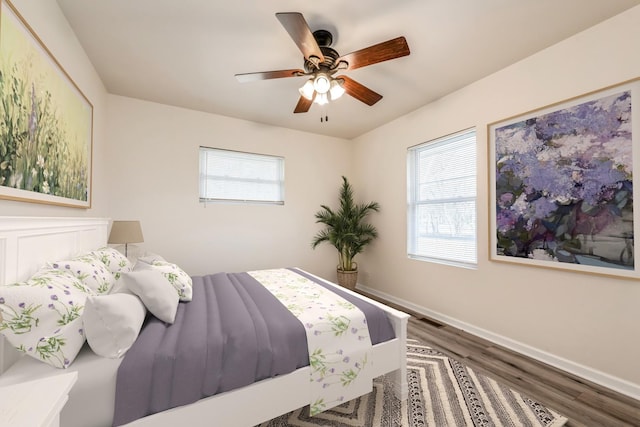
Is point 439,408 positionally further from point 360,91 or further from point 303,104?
point 303,104

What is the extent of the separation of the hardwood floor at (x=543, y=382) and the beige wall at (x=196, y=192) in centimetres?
223

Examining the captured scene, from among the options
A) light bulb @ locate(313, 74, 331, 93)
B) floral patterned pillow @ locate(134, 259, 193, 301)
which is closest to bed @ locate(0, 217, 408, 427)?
floral patterned pillow @ locate(134, 259, 193, 301)

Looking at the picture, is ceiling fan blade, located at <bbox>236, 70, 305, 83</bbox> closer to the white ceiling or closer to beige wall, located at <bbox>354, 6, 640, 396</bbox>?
the white ceiling

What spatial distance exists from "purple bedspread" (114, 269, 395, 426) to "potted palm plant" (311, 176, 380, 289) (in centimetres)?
214

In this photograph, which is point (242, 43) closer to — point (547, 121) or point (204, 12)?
point (204, 12)

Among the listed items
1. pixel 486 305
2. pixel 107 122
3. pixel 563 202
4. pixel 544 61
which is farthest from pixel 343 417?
pixel 107 122

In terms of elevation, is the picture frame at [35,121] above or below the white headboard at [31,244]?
above

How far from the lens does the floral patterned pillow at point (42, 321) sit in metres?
1.02

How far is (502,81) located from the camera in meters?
2.46

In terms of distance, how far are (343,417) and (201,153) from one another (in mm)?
3286

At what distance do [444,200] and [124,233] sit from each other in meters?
3.57

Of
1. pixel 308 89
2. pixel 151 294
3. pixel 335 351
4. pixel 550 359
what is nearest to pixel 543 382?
pixel 550 359

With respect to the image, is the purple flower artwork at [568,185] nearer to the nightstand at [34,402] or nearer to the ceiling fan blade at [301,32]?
the ceiling fan blade at [301,32]

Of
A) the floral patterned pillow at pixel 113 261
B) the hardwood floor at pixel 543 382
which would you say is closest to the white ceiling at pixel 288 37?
the floral patterned pillow at pixel 113 261
